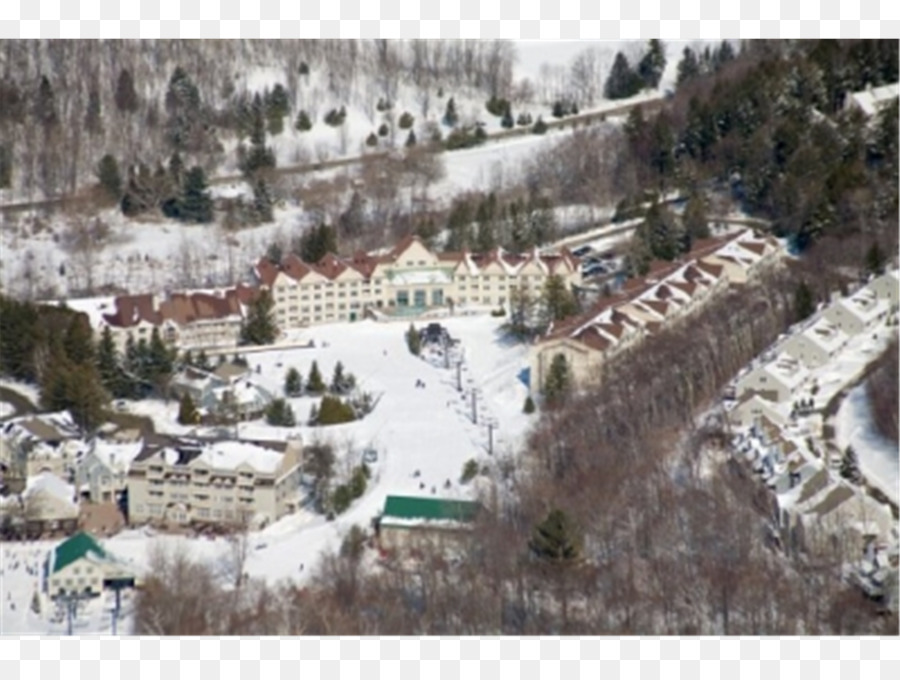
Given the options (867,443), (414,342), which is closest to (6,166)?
(414,342)

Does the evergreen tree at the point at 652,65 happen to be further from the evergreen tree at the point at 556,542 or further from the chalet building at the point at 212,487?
the evergreen tree at the point at 556,542

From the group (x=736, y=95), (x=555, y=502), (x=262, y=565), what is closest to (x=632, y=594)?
(x=555, y=502)

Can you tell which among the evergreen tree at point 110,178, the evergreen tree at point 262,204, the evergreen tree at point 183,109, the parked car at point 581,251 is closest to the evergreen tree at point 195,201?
the evergreen tree at point 262,204

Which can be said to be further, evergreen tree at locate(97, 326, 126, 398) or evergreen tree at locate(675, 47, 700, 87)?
evergreen tree at locate(675, 47, 700, 87)

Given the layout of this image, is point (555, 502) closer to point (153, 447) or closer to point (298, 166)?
point (153, 447)

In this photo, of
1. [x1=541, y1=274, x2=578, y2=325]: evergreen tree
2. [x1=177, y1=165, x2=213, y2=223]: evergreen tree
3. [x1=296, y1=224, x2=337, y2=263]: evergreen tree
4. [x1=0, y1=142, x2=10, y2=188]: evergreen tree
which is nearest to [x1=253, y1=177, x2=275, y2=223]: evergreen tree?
[x1=177, y1=165, x2=213, y2=223]: evergreen tree

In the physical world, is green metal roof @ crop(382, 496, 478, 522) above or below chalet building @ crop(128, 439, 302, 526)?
above

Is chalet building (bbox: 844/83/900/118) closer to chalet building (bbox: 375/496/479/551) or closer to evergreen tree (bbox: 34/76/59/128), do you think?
evergreen tree (bbox: 34/76/59/128)
